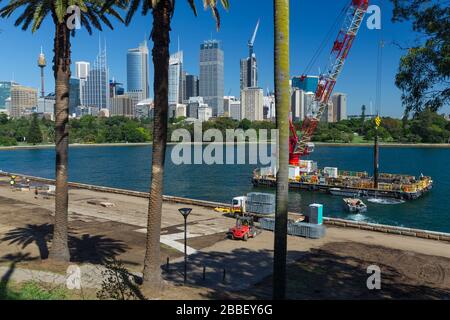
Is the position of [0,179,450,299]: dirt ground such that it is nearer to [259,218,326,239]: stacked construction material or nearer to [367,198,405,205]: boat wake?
[259,218,326,239]: stacked construction material

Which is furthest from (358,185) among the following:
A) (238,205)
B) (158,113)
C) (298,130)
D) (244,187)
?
(298,130)

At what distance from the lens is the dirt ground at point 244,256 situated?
51.7 feet

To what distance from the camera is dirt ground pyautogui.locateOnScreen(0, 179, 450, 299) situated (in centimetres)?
1575

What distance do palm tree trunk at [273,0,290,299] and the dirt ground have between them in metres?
5.14

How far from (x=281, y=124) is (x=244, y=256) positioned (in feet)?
40.6

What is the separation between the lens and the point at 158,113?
13.8 m

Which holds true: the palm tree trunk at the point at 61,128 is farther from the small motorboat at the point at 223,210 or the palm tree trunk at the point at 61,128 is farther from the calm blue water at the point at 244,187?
the calm blue water at the point at 244,187

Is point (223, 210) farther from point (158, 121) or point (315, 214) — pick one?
point (158, 121)

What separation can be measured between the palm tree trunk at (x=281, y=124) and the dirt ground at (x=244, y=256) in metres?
5.14
